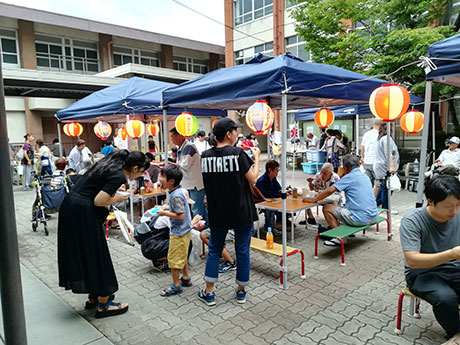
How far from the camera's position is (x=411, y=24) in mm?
10016

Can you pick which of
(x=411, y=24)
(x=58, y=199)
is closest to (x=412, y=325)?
(x=58, y=199)

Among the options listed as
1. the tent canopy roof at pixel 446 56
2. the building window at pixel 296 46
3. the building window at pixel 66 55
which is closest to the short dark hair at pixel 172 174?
the tent canopy roof at pixel 446 56

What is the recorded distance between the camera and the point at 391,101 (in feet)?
13.1

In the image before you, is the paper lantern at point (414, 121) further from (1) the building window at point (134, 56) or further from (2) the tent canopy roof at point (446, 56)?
(1) the building window at point (134, 56)

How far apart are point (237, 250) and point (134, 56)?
24.7 m

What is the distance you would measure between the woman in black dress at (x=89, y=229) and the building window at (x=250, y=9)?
21.2m

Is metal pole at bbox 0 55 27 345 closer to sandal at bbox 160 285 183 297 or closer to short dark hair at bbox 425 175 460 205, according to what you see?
sandal at bbox 160 285 183 297

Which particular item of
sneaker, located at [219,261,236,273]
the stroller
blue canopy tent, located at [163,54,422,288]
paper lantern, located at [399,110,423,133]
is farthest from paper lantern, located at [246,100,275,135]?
the stroller

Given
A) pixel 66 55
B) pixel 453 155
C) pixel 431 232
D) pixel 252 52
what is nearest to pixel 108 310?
pixel 431 232

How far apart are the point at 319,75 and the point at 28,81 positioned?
11.6m

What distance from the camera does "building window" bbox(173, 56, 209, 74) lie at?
27.4 m

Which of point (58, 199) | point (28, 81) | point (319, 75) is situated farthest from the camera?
point (28, 81)

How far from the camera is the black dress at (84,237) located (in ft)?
10.1

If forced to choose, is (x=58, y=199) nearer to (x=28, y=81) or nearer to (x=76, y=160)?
(x=76, y=160)
